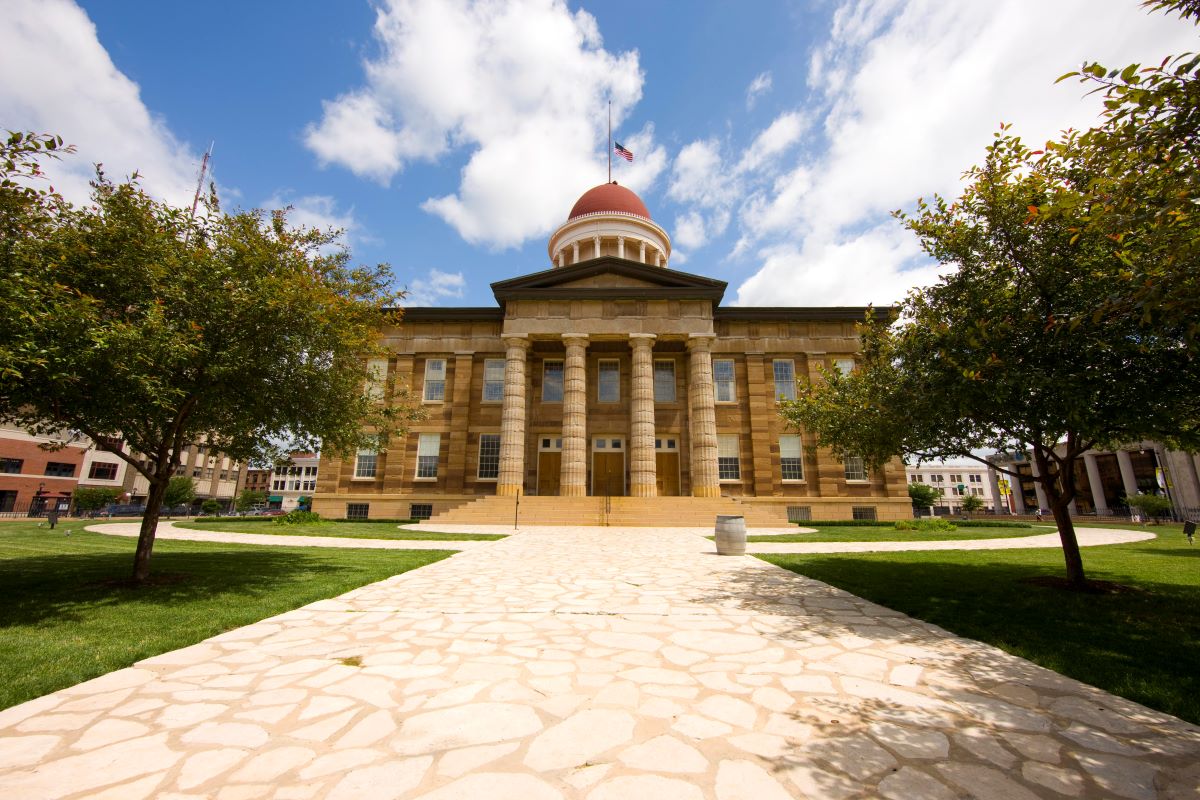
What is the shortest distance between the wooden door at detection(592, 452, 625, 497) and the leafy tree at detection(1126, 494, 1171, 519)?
37.3 meters

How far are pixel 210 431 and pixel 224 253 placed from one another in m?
3.65

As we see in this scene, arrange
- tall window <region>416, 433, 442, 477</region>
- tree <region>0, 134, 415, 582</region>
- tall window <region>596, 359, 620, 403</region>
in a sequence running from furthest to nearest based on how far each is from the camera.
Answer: tall window <region>596, 359, 620, 403</region> < tall window <region>416, 433, 442, 477</region> < tree <region>0, 134, 415, 582</region>

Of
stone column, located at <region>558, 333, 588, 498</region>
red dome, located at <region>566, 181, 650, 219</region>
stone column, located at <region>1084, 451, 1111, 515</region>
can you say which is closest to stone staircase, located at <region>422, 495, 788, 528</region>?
stone column, located at <region>558, 333, 588, 498</region>

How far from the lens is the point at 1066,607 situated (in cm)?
705

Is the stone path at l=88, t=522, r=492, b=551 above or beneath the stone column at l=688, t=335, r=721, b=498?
beneath

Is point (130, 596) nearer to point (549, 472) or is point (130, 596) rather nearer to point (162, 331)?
point (162, 331)

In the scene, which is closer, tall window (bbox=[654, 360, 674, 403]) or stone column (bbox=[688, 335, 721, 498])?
stone column (bbox=[688, 335, 721, 498])

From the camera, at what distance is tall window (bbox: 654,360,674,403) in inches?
1180

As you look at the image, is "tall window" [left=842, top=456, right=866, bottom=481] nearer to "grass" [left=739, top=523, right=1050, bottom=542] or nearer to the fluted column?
"grass" [left=739, top=523, right=1050, bottom=542]

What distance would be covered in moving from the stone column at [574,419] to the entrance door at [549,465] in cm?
95

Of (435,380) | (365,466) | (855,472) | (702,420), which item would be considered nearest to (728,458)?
(702,420)

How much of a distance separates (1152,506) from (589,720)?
1971 inches

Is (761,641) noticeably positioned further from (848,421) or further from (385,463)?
(385,463)

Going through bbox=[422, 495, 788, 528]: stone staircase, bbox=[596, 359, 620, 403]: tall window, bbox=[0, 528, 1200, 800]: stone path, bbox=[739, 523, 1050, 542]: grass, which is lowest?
bbox=[0, 528, 1200, 800]: stone path
